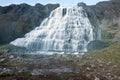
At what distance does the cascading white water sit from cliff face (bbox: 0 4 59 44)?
262 inches

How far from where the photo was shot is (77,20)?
135 metres

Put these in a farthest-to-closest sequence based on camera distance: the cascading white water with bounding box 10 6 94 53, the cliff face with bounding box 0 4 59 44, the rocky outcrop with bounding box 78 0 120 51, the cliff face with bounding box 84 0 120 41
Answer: the cliff face with bounding box 84 0 120 41 < the rocky outcrop with bounding box 78 0 120 51 < the cliff face with bounding box 0 4 59 44 < the cascading white water with bounding box 10 6 94 53

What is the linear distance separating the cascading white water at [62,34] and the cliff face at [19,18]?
6667 millimetres

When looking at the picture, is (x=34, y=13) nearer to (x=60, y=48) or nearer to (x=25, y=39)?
(x=25, y=39)

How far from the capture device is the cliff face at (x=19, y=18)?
145425mm

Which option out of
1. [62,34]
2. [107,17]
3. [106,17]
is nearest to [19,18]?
[62,34]

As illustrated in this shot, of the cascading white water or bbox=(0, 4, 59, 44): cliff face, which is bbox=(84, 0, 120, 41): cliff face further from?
bbox=(0, 4, 59, 44): cliff face

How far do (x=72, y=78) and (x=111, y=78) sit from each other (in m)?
6.44

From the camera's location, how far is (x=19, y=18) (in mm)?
161375

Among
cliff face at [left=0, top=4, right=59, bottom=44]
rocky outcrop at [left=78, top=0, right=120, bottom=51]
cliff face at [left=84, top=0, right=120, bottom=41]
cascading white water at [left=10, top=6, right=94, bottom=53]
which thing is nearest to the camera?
cascading white water at [left=10, top=6, right=94, bottom=53]

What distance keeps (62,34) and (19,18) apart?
143ft

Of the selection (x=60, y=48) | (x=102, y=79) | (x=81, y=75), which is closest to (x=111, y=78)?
(x=102, y=79)

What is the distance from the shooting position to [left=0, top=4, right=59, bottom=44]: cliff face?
14543 cm

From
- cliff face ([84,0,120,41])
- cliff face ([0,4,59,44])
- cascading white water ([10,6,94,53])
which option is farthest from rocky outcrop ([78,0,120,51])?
cliff face ([0,4,59,44])
